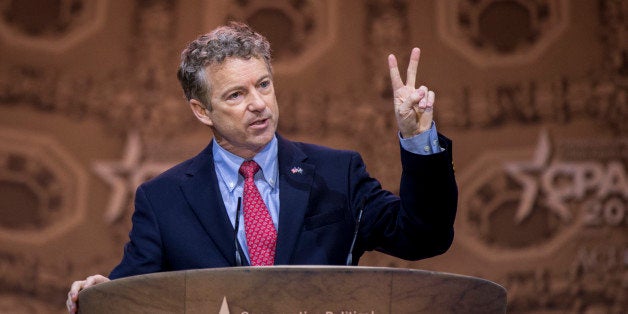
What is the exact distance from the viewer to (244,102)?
2.32 meters

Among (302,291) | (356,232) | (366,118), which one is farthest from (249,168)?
(366,118)

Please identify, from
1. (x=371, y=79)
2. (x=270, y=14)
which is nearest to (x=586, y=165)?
(x=371, y=79)

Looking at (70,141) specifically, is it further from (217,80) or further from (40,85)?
(217,80)

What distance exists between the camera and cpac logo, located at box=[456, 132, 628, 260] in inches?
154

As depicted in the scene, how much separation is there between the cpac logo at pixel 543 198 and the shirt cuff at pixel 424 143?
77.5 inches

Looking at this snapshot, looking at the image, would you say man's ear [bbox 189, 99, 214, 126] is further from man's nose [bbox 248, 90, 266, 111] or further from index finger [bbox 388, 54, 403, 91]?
index finger [bbox 388, 54, 403, 91]

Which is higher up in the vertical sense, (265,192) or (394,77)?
(394,77)

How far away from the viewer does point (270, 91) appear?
2.34 meters

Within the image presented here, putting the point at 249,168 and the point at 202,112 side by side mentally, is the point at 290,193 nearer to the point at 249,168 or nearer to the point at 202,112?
the point at 249,168

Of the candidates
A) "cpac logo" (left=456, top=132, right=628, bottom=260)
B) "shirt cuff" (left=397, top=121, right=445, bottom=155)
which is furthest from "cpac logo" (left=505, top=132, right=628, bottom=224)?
"shirt cuff" (left=397, top=121, right=445, bottom=155)

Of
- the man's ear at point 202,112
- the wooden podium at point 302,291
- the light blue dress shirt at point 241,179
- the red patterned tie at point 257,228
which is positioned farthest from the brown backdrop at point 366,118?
the wooden podium at point 302,291

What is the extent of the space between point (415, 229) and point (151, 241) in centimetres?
64

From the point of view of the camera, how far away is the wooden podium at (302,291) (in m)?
1.50

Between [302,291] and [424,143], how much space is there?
64 centimetres
